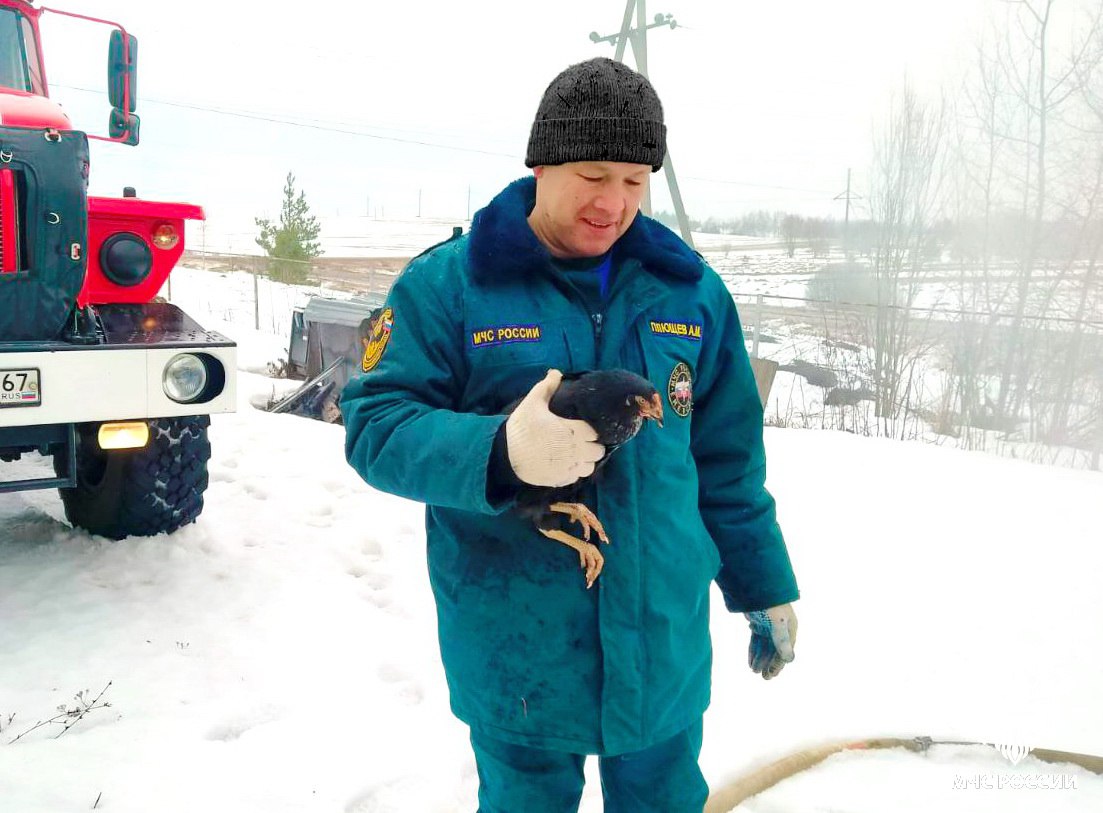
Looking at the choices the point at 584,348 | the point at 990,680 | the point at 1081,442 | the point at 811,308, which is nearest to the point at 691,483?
the point at 584,348

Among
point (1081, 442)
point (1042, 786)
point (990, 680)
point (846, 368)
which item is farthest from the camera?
point (846, 368)

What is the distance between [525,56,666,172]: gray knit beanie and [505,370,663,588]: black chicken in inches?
14.5

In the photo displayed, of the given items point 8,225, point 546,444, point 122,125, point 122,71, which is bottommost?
point 546,444

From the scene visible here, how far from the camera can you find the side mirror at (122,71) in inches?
143

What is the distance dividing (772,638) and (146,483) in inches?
110

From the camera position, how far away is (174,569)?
341cm

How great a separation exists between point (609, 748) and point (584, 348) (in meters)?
0.64

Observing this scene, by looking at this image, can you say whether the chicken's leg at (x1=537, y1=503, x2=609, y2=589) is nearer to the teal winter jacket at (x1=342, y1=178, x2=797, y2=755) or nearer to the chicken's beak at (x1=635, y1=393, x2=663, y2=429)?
the teal winter jacket at (x1=342, y1=178, x2=797, y2=755)

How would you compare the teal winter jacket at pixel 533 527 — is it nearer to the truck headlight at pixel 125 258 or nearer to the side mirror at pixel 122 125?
the truck headlight at pixel 125 258

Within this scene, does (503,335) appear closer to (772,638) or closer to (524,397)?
(524,397)

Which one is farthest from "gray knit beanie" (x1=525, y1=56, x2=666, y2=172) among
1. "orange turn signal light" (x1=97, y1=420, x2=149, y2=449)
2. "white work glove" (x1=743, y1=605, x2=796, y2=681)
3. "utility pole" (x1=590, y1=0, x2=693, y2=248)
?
"utility pole" (x1=590, y1=0, x2=693, y2=248)

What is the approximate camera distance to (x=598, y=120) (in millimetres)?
1284

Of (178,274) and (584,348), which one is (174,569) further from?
(178,274)

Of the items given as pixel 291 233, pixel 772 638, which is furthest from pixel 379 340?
pixel 291 233
